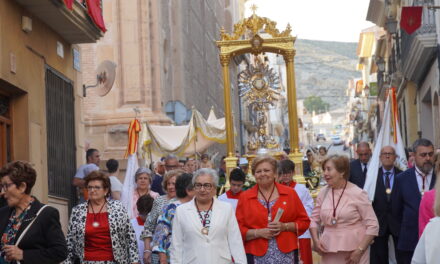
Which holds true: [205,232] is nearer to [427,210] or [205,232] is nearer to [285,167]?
[427,210]

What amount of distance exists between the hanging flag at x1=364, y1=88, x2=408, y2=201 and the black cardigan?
16.6 feet

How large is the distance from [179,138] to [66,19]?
24.2ft

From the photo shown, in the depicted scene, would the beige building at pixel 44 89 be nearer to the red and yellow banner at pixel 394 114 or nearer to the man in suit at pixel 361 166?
the man in suit at pixel 361 166

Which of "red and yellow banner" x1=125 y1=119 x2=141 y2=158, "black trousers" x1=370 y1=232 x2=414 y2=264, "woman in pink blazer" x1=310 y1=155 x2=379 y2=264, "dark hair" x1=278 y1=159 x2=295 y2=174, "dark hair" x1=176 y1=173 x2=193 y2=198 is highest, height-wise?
"red and yellow banner" x1=125 y1=119 x2=141 y2=158

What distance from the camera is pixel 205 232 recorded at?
8.59m

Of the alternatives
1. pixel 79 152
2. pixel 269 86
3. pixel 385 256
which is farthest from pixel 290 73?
pixel 385 256

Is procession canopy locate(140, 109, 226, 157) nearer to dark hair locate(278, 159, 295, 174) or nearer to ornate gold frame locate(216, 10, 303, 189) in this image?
ornate gold frame locate(216, 10, 303, 189)

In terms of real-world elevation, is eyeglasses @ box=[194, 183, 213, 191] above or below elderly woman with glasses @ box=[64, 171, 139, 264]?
above

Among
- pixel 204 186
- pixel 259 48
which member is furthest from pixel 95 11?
pixel 204 186

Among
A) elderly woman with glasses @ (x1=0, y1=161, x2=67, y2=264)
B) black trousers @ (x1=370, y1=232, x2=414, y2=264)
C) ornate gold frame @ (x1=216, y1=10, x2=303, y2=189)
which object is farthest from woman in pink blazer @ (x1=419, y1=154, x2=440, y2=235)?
Result: ornate gold frame @ (x1=216, y1=10, x2=303, y2=189)

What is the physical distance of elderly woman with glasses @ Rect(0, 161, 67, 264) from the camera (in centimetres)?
721

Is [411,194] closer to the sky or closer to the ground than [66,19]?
closer to the ground

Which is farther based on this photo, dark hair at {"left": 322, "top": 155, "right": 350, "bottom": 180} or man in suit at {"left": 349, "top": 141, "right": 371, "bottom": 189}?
man in suit at {"left": 349, "top": 141, "right": 371, "bottom": 189}

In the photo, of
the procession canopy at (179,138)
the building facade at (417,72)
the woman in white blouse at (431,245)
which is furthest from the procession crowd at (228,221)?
→ the procession canopy at (179,138)
